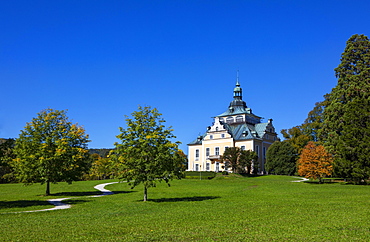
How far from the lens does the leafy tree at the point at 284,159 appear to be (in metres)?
55.6

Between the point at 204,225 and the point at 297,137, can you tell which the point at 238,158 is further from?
the point at 204,225

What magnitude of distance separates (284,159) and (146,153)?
3901cm

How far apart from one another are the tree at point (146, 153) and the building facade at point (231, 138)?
141 feet

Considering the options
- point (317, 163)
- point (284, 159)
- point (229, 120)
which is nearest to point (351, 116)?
point (317, 163)

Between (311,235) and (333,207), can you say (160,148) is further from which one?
(311,235)

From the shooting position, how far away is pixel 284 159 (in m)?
55.7

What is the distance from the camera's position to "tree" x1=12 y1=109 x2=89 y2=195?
2647 cm

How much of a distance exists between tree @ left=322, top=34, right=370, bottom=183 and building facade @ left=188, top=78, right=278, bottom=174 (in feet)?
80.9

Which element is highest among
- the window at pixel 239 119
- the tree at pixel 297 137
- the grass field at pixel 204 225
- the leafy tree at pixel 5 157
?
the window at pixel 239 119

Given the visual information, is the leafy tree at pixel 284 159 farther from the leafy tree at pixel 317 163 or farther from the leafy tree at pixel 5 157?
the leafy tree at pixel 5 157

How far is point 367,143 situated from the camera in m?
32.2

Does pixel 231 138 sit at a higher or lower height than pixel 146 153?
higher

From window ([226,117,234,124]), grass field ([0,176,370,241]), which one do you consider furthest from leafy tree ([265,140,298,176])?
grass field ([0,176,370,241])

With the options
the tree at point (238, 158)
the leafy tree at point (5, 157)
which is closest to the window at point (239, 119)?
the tree at point (238, 158)
